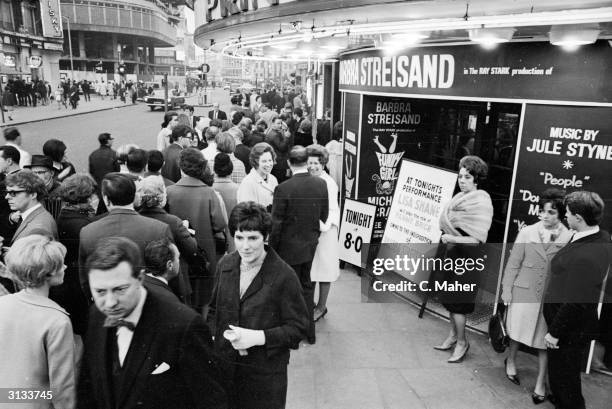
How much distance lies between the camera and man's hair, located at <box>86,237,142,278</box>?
185 centimetres

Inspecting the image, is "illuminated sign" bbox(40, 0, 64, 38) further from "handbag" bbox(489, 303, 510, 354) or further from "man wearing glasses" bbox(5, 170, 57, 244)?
"handbag" bbox(489, 303, 510, 354)

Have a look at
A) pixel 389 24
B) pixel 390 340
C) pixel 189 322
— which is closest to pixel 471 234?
pixel 390 340

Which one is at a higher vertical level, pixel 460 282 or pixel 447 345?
pixel 460 282

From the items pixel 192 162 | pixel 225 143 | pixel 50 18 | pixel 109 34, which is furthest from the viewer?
pixel 109 34

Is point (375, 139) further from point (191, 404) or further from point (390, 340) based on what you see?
point (191, 404)

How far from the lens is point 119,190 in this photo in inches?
120

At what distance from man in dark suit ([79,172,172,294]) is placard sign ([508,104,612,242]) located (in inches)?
130

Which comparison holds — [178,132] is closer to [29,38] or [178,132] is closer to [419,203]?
[419,203]

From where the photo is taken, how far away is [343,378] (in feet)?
12.9

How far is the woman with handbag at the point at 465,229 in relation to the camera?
4.06 meters

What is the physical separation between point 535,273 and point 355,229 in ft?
8.57

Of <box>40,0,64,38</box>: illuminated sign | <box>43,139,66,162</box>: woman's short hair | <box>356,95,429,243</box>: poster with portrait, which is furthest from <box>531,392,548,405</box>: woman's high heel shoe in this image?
<box>40,0,64,38</box>: illuminated sign

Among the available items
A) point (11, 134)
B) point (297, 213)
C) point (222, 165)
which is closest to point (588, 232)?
point (297, 213)

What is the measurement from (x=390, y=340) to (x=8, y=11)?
4005 centimetres
